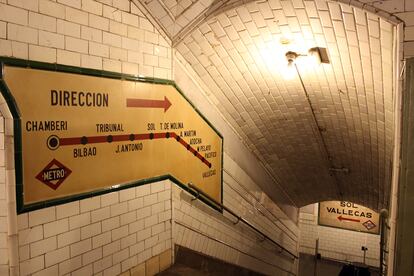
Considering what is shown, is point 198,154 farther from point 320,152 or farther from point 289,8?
point 320,152

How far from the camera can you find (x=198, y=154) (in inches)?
199

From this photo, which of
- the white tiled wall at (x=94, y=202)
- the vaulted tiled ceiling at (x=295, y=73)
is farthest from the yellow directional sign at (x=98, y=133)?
the vaulted tiled ceiling at (x=295, y=73)

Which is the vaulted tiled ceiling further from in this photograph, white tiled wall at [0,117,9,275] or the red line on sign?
white tiled wall at [0,117,9,275]

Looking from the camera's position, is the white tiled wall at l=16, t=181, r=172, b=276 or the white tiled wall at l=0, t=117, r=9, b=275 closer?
the white tiled wall at l=0, t=117, r=9, b=275

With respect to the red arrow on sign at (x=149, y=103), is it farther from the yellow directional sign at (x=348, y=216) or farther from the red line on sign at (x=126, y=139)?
the yellow directional sign at (x=348, y=216)

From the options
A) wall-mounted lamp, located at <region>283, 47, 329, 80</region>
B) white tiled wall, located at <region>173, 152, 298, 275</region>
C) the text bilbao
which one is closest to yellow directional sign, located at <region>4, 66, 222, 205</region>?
white tiled wall, located at <region>173, 152, 298, 275</region>

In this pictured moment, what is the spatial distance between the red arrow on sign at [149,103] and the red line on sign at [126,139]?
325mm

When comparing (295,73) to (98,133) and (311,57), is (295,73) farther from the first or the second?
(98,133)

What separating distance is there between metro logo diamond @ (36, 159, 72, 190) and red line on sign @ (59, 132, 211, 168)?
0.20 metres

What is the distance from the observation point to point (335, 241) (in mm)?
12672

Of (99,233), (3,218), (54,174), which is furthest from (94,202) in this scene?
(3,218)

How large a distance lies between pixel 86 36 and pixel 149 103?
3.44ft

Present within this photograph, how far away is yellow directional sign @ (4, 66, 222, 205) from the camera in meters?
3.00

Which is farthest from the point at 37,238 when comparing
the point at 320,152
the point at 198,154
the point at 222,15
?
the point at 320,152
